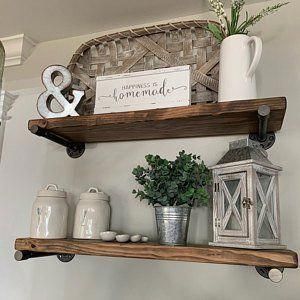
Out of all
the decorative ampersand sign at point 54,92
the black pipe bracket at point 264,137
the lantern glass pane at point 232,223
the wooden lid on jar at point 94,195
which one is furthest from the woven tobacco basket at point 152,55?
the lantern glass pane at point 232,223

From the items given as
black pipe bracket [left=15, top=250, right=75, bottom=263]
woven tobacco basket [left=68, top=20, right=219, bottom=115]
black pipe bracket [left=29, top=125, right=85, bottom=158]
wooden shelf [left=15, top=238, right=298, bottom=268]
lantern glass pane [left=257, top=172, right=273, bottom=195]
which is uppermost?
woven tobacco basket [left=68, top=20, right=219, bottom=115]

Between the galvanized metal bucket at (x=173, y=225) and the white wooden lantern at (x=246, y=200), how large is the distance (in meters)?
0.09

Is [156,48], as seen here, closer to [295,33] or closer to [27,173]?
[295,33]

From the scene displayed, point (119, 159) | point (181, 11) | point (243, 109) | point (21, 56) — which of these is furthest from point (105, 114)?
point (21, 56)

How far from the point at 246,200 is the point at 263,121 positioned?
0.23m

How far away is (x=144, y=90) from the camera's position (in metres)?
1.18

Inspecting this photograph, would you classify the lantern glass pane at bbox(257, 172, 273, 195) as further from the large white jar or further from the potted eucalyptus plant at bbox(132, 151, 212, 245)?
the large white jar

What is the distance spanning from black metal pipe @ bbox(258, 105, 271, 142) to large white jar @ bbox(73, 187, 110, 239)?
21.4 inches

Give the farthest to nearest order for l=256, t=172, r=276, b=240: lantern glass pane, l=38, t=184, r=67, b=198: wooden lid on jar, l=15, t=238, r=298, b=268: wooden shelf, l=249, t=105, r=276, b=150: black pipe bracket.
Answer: l=38, t=184, r=67, b=198: wooden lid on jar
l=249, t=105, r=276, b=150: black pipe bracket
l=256, t=172, r=276, b=240: lantern glass pane
l=15, t=238, r=298, b=268: wooden shelf

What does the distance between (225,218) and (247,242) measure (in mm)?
97

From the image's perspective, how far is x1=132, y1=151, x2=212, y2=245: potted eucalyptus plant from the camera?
1057mm

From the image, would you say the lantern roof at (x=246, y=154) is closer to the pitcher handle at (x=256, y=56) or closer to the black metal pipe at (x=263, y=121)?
the black metal pipe at (x=263, y=121)

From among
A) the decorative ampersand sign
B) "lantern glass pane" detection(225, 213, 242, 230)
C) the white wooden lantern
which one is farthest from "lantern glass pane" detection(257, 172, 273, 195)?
the decorative ampersand sign

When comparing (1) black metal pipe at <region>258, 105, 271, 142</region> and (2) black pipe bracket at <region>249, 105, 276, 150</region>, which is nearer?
(1) black metal pipe at <region>258, 105, 271, 142</region>
